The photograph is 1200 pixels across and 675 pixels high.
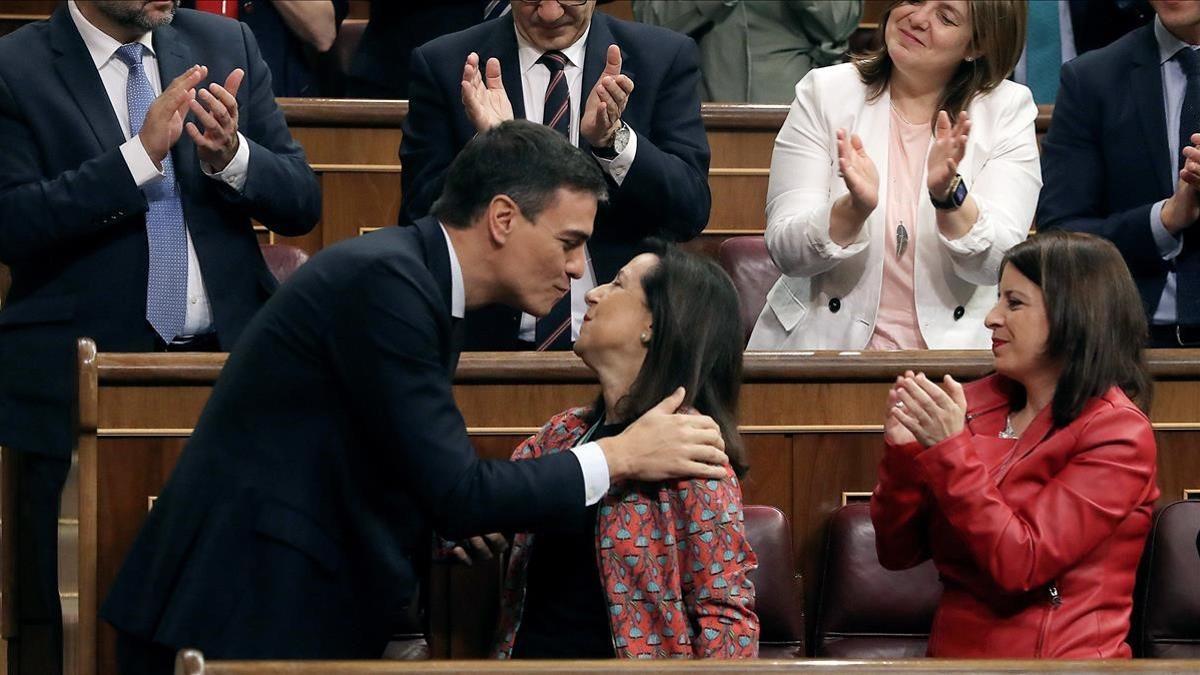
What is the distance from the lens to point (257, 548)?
6.91ft

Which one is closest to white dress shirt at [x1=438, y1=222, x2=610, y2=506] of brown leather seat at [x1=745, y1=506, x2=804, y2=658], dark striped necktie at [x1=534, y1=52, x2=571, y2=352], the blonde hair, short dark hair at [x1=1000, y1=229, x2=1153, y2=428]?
brown leather seat at [x1=745, y1=506, x2=804, y2=658]

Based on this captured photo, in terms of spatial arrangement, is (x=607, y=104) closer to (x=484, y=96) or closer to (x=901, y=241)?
(x=484, y=96)

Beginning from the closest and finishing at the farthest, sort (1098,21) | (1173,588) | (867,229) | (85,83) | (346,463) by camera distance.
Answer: (346,463)
(1173,588)
(85,83)
(867,229)
(1098,21)

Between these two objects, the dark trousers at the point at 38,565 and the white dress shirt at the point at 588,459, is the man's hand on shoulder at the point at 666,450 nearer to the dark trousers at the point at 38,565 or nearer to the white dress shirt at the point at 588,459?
the white dress shirt at the point at 588,459

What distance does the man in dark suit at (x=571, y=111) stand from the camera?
113 inches

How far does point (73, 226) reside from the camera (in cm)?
269

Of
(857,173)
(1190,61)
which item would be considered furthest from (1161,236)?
(857,173)

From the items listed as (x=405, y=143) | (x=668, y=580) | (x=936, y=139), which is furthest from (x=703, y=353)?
(x=405, y=143)

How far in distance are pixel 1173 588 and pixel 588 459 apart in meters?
0.99

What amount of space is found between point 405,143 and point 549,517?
1.12 meters

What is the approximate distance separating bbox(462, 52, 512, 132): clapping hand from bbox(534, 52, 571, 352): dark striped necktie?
12 centimetres

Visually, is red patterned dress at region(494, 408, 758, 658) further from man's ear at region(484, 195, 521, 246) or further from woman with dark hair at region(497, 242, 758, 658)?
man's ear at region(484, 195, 521, 246)

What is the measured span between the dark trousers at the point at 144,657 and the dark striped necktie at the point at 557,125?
94 centimetres

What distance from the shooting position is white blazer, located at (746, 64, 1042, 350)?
293 cm
